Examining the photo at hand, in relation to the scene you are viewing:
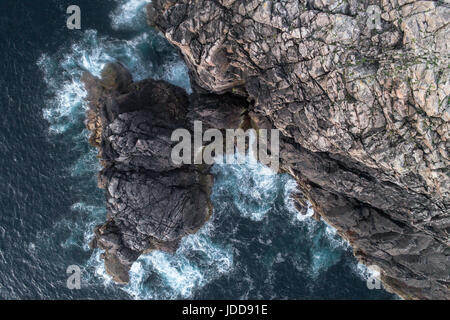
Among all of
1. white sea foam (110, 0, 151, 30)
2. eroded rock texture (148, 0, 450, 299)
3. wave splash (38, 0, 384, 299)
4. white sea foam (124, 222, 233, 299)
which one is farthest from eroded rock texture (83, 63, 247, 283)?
white sea foam (110, 0, 151, 30)

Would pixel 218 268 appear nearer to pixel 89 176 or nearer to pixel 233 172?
pixel 233 172

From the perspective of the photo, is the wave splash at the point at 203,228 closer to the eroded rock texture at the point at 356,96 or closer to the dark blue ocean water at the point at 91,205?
the dark blue ocean water at the point at 91,205

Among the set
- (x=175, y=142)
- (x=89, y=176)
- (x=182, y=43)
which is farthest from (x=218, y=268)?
(x=182, y=43)

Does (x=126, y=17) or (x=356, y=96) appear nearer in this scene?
(x=356, y=96)

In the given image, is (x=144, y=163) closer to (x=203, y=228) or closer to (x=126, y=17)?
(x=203, y=228)

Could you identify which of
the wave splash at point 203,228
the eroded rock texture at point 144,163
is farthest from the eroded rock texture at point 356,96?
the wave splash at point 203,228

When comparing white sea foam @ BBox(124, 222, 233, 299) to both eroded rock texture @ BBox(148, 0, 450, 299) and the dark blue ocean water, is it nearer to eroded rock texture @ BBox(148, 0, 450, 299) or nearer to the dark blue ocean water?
the dark blue ocean water

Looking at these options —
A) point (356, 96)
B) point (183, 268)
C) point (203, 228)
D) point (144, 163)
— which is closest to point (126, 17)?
point (144, 163)
